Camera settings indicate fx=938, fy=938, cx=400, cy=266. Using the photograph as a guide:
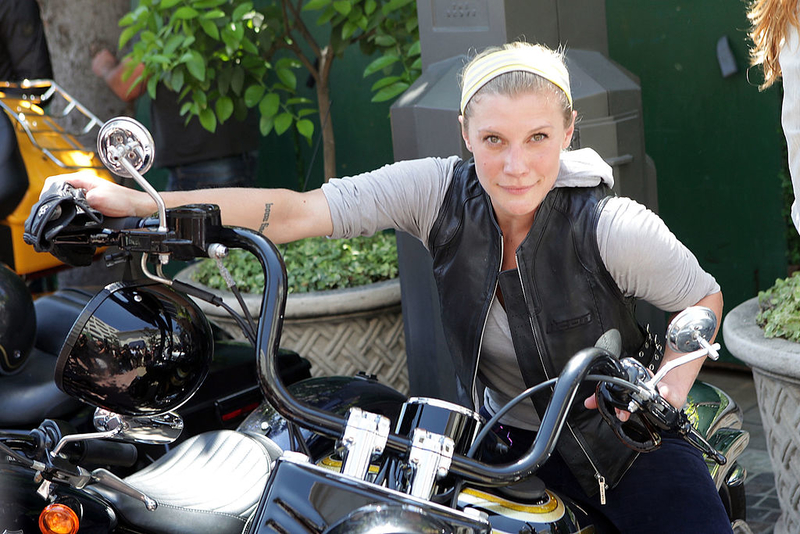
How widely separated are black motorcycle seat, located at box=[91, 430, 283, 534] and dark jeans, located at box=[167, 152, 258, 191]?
3.09 metres

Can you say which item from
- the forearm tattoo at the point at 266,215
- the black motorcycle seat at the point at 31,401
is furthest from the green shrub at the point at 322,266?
the forearm tattoo at the point at 266,215

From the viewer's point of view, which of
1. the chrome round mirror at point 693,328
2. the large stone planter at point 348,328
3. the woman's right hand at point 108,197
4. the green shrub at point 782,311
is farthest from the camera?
the large stone planter at point 348,328

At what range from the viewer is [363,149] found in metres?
6.18

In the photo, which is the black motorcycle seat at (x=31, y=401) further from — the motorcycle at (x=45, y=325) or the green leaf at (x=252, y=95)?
the green leaf at (x=252, y=95)

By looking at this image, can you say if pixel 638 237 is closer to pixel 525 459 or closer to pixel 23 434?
pixel 525 459

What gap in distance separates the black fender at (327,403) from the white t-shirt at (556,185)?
26cm

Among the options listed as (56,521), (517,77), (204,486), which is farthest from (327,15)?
(56,521)

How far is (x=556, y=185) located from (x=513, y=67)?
29cm

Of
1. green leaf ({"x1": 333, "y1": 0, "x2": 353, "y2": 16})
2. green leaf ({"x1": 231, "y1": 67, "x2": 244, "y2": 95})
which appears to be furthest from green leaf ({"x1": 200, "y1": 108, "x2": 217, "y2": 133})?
green leaf ({"x1": 333, "y1": 0, "x2": 353, "y2": 16})

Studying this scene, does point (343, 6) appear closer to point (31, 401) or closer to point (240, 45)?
point (240, 45)

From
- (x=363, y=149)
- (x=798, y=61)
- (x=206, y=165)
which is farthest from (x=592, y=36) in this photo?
(x=363, y=149)

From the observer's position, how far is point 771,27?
1905 mm

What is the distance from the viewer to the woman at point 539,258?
71.3 inches

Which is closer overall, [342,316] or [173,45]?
[342,316]
